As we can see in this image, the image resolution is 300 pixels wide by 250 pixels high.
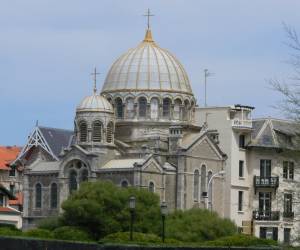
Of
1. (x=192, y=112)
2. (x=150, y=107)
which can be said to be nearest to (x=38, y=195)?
(x=150, y=107)

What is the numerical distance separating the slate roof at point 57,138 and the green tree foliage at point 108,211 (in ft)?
78.0

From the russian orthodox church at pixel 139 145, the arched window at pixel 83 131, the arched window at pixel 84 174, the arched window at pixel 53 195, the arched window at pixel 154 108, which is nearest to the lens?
the russian orthodox church at pixel 139 145

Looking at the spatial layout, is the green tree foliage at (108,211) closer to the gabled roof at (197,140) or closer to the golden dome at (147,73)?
the gabled roof at (197,140)

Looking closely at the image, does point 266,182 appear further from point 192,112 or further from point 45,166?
point 45,166

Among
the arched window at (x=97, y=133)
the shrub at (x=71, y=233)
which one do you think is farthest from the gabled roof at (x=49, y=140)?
the shrub at (x=71, y=233)

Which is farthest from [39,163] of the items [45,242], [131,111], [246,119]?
[45,242]

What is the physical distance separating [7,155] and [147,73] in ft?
83.6

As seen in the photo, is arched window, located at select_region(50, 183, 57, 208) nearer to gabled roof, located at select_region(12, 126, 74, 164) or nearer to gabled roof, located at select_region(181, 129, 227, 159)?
gabled roof, located at select_region(12, 126, 74, 164)

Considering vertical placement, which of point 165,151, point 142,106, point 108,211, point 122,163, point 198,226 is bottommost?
point 198,226

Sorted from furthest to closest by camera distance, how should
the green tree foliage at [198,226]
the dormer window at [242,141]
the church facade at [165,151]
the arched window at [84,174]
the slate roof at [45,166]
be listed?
the dormer window at [242,141] → the slate roof at [45,166] → the arched window at [84,174] → the church facade at [165,151] → the green tree foliage at [198,226]

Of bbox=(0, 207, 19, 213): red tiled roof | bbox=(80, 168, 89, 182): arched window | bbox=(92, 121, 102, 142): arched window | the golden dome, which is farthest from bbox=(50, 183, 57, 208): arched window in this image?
the golden dome

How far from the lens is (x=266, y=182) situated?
374ft

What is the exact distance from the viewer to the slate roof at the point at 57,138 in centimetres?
11869

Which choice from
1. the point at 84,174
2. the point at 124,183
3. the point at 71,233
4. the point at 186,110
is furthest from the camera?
the point at 186,110
